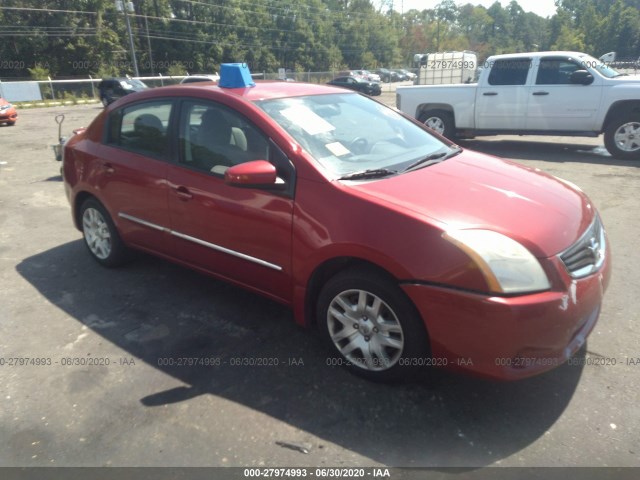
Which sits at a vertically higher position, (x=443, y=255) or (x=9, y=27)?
(x=9, y=27)

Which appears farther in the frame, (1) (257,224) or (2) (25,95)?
(2) (25,95)

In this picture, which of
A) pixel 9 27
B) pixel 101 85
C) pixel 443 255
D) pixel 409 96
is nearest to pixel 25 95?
pixel 101 85

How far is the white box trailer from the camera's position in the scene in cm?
2878

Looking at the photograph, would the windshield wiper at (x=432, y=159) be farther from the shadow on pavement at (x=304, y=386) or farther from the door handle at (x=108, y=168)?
the door handle at (x=108, y=168)

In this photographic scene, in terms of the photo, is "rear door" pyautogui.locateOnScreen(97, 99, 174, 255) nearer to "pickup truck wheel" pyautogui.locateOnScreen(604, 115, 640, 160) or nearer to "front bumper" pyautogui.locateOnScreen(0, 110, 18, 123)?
"pickup truck wheel" pyautogui.locateOnScreen(604, 115, 640, 160)

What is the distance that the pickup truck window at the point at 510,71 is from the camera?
31.2 ft

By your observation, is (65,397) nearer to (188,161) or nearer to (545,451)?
(188,161)

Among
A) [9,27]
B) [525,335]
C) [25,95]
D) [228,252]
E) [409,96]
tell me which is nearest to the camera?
[525,335]

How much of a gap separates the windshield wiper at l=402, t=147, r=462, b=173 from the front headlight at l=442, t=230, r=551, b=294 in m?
0.85

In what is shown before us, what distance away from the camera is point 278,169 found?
297 centimetres

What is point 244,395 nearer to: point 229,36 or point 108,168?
point 108,168

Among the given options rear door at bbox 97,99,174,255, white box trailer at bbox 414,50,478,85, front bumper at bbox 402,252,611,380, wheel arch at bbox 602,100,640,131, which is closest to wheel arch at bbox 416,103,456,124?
wheel arch at bbox 602,100,640,131

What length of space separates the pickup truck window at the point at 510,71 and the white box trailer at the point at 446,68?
774 inches

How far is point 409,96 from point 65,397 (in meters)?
9.58
